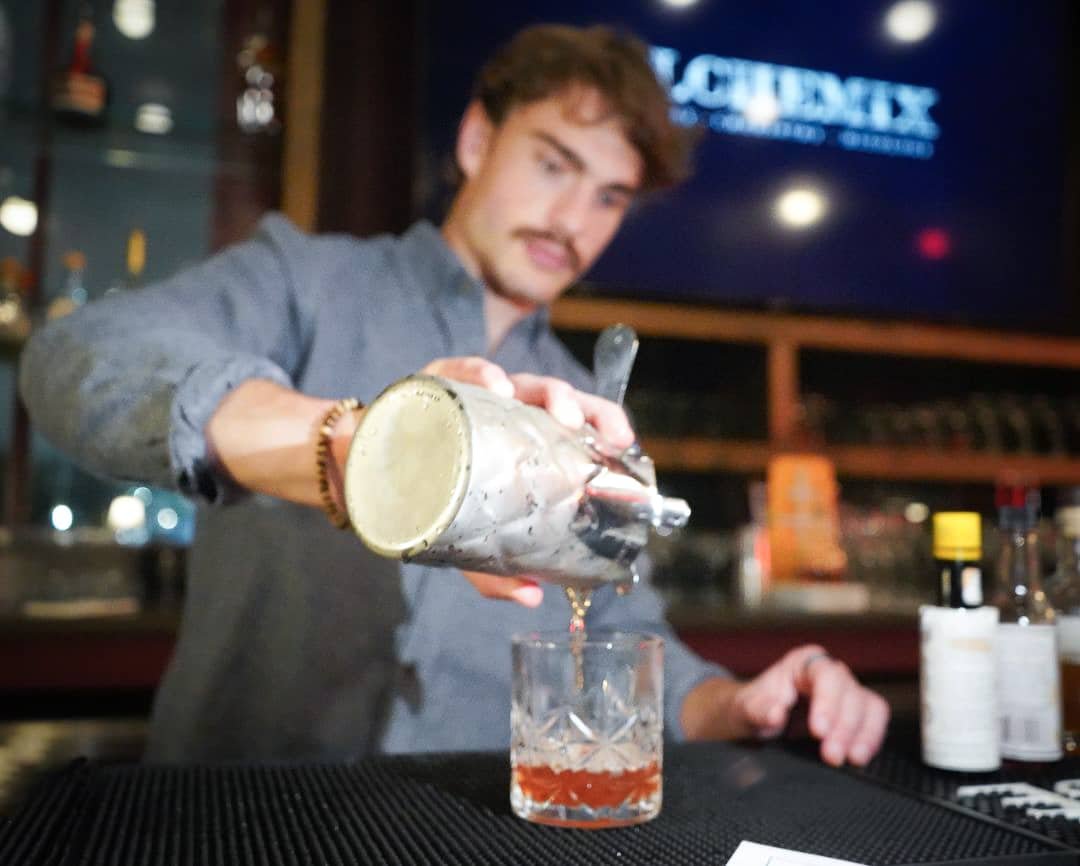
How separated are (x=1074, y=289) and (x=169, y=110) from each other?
246cm

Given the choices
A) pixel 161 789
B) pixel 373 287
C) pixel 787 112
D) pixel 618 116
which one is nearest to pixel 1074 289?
pixel 787 112

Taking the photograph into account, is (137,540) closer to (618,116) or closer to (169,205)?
(169,205)

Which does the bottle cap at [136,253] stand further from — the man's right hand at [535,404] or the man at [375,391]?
the man's right hand at [535,404]

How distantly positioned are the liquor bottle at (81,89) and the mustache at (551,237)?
1.59m

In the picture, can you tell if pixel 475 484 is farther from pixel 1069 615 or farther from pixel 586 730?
pixel 1069 615

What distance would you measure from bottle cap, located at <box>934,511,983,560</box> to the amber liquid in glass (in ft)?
1.16

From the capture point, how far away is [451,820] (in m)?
0.63

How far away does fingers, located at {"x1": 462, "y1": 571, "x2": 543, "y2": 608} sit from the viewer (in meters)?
0.66

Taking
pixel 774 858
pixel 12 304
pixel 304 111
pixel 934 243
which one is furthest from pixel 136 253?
pixel 774 858

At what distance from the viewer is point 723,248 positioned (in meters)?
2.64

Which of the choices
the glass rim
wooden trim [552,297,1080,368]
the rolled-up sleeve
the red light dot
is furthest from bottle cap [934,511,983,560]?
the red light dot

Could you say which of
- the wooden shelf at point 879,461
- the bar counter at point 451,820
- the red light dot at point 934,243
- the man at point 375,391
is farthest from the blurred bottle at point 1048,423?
the bar counter at point 451,820

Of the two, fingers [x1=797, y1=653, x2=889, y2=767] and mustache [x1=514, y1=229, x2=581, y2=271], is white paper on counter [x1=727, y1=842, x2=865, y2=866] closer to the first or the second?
fingers [x1=797, y1=653, x2=889, y2=767]

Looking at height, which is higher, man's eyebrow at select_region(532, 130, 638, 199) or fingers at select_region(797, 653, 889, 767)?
man's eyebrow at select_region(532, 130, 638, 199)
